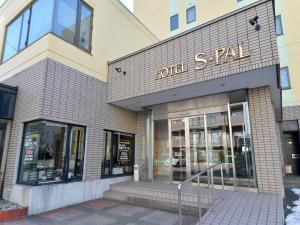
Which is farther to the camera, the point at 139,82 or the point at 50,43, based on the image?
the point at 139,82

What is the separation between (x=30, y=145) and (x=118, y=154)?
3379 millimetres

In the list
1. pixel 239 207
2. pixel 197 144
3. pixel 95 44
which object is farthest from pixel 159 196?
pixel 95 44

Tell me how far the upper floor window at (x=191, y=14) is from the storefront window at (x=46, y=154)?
1398cm

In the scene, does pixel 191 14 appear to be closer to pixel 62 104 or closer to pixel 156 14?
pixel 156 14

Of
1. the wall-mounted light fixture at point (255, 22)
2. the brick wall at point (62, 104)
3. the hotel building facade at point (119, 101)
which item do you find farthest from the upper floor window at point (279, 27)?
the brick wall at point (62, 104)

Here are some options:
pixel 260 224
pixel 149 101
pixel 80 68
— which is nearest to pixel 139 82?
pixel 149 101

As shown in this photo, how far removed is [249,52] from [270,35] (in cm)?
59

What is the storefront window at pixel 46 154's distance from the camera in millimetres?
6036

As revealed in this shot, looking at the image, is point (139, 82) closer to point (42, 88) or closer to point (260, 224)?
point (42, 88)

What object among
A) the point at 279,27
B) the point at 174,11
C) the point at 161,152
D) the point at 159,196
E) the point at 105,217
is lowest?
the point at 105,217

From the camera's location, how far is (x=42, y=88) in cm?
621

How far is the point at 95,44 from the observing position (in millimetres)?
8133

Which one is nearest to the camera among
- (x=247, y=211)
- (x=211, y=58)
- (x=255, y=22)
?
(x=247, y=211)

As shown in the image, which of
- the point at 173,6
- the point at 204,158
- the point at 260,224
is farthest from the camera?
the point at 173,6
